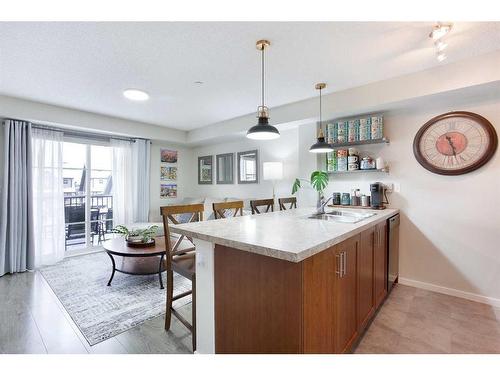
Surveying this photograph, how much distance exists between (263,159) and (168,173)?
2323mm

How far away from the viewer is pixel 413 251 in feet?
9.50

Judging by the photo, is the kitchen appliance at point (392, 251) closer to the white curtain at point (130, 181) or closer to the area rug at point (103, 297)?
the area rug at point (103, 297)

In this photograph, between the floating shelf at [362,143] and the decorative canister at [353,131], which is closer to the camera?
the floating shelf at [362,143]

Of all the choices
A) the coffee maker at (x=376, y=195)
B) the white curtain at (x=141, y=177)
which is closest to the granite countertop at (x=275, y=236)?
the coffee maker at (x=376, y=195)

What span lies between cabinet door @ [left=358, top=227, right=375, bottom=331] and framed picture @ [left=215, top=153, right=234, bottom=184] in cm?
349

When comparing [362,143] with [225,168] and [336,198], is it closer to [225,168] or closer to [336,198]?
[336,198]

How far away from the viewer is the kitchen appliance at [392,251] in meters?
2.58

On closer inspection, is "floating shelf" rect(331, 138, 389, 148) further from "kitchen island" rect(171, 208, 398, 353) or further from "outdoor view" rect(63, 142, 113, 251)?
"outdoor view" rect(63, 142, 113, 251)

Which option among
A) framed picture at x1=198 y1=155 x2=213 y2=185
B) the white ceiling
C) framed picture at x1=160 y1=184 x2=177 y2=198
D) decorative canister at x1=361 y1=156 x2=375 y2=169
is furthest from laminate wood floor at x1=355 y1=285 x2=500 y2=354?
framed picture at x1=160 y1=184 x2=177 y2=198

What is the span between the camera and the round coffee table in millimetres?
2790

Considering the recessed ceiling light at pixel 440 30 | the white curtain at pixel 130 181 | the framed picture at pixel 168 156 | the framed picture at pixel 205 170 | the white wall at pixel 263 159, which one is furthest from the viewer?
the framed picture at pixel 205 170

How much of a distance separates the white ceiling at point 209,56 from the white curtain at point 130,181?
1490 millimetres
